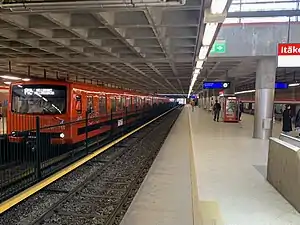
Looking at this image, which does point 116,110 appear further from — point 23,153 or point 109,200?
point 109,200

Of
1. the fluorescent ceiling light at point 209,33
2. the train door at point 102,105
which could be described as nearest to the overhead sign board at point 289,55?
the fluorescent ceiling light at point 209,33

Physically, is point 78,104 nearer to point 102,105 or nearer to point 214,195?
point 102,105

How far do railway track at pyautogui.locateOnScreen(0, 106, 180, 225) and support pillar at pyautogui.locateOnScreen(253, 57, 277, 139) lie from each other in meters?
5.24

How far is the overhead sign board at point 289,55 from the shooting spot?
9.62m

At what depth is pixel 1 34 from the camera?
858 centimetres

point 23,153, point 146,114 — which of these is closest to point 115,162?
point 23,153

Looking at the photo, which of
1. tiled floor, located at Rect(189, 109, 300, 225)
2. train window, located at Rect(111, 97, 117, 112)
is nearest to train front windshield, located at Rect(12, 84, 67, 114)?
tiled floor, located at Rect(189, 109, 300, 225)

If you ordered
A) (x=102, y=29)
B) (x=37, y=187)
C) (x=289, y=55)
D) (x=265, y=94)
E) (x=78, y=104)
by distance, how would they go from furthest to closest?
(x=265, y=94) < (x=78, y=104) < (x=289, y=55) < (x=102, y=29) < (x=37, y=187)

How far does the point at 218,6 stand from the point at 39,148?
4.80 m

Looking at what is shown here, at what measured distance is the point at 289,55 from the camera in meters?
9.70

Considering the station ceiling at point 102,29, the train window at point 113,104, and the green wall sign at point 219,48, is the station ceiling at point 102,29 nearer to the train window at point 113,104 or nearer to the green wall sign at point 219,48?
the green wall sign at point 219,48

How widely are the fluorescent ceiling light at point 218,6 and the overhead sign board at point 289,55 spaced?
18.2ft

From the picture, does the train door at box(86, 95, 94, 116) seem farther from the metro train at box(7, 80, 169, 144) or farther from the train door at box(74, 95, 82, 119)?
the train door at box(74, 95, 82, 119)

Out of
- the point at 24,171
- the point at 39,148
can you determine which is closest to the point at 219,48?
the point at 39,148
